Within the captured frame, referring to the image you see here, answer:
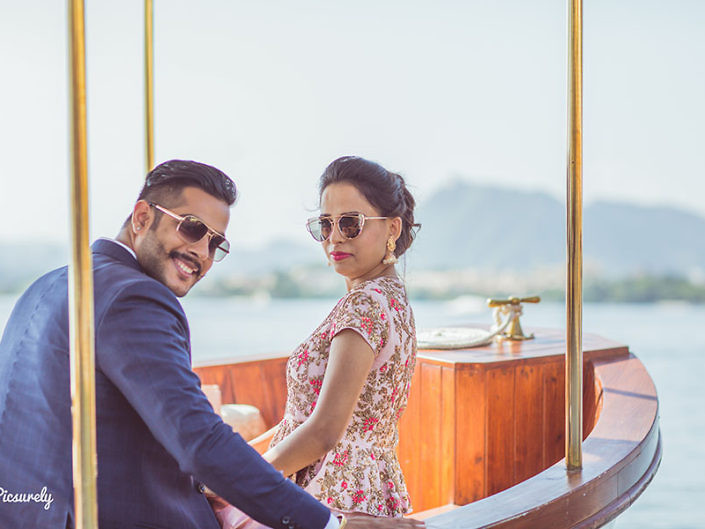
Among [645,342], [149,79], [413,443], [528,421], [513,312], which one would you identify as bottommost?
[645,342]

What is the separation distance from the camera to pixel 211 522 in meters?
1.35

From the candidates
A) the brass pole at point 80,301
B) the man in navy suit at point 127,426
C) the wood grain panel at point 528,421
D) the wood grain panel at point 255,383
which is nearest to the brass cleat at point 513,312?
the wood grain panel at point 528,421

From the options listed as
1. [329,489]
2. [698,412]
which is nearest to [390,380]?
[329,489]

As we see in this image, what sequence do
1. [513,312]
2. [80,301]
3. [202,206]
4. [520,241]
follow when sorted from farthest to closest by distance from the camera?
[520,241] < [513,312] < [202,206] < [80,301]

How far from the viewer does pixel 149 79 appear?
7.47 feet

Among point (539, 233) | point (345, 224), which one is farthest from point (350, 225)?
point (539, 233)

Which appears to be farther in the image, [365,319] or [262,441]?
[262,441]

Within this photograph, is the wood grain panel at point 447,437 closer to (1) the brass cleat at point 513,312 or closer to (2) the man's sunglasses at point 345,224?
(1) the brass cleat at point 513,312

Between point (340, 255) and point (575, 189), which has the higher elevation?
point (575, 189)

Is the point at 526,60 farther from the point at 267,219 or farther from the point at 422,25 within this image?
the point at 267,219

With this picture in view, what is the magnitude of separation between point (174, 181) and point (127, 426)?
487mm

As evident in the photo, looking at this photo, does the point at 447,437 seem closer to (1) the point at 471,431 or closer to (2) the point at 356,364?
(1) the point at 471,431

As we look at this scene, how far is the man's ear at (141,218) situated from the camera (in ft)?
4.51

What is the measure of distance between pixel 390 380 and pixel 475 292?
26208mm
